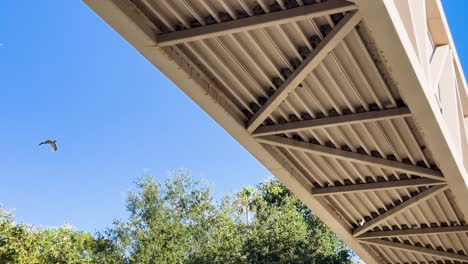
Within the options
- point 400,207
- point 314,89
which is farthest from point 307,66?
point 400,207

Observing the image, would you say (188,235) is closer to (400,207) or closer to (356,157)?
(400,207)

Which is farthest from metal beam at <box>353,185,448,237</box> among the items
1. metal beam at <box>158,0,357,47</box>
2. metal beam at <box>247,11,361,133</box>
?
metal beam at <box>158,0,357,47</box>

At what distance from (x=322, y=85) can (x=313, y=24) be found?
1629mm

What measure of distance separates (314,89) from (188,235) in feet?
75.6

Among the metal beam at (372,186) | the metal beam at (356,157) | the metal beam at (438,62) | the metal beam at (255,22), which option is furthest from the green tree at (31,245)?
the metal beam at (438,62)

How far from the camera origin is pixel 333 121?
31.0 feet

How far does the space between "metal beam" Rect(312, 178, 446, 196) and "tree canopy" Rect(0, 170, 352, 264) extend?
1614cm

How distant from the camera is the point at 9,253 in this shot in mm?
24000

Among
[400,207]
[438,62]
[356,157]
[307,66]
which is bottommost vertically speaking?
[307,66]

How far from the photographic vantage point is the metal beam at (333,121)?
8842mm

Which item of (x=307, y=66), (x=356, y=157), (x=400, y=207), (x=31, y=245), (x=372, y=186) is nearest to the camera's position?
(x=307, y=66)

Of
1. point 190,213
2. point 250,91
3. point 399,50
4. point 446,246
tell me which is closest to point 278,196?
point 190,213

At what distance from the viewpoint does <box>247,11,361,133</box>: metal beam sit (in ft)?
22.4

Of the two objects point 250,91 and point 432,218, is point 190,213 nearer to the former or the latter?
point 432,218
